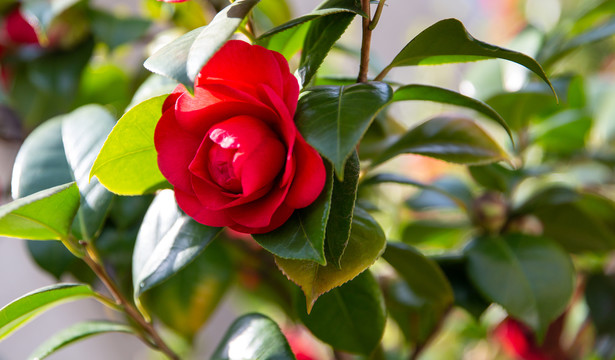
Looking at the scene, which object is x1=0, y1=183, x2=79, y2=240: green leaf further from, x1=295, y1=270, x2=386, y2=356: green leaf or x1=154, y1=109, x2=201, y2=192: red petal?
x1=295, y1=270, x2=386, y2=356: green leaf

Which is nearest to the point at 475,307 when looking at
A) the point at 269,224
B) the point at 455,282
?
the point at 455,282

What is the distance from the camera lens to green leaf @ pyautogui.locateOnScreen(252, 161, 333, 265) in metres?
0.29

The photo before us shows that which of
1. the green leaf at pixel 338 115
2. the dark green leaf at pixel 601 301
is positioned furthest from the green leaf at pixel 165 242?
the dark green leaf at pixel 601 301

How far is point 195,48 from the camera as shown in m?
0.28

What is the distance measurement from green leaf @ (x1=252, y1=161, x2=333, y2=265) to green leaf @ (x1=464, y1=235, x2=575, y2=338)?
24 cm

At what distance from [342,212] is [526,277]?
26 cm

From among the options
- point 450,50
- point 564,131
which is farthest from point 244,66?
point 564,131

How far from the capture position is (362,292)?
0.43 m

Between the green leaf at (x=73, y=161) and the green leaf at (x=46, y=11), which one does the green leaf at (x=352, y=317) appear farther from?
the green leaf at (x=46, y=11)

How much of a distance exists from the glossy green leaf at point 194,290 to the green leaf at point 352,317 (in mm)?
235

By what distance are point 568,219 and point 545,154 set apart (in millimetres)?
166

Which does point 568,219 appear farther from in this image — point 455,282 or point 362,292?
point 362,292

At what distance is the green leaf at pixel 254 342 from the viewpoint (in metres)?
0.36

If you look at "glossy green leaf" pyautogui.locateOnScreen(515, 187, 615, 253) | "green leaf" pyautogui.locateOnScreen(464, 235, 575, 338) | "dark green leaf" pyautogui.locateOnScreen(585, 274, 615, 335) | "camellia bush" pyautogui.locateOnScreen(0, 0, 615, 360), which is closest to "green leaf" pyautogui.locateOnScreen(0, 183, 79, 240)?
"camellia bush" pyautogui.locateOnScreen(0, 0, 615, 360)
